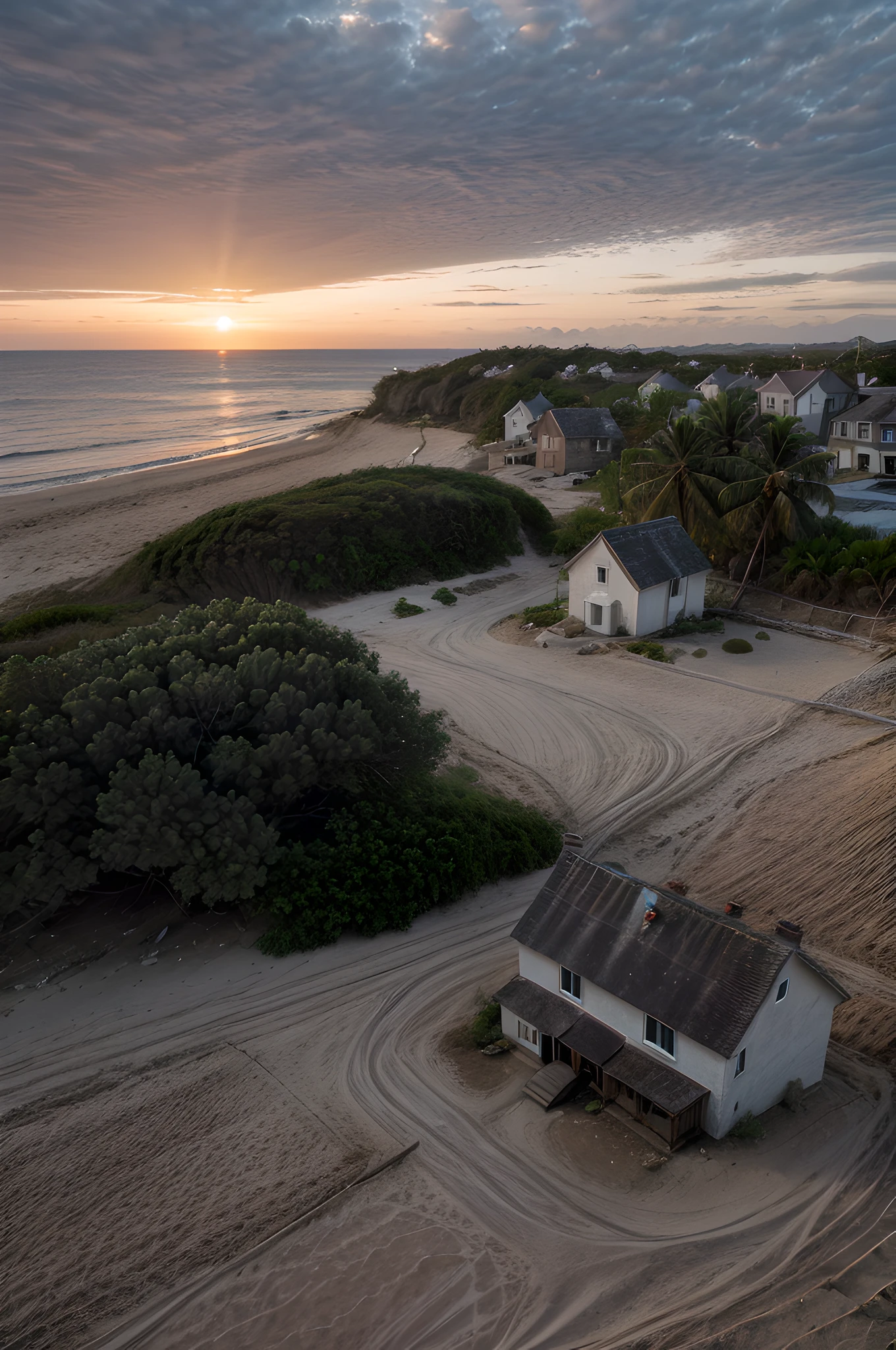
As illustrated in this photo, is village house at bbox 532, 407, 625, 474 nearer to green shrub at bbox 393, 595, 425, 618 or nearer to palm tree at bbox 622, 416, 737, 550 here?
palm tree at bbox 622, 416, 737, 550

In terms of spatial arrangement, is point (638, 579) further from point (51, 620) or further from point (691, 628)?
point (51, 620)

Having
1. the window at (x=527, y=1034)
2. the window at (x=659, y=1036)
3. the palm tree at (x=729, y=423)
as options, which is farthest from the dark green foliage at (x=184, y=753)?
the palm tree at (x=729, y=423)

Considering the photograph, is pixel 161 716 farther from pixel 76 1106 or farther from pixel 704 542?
pixel 704 542

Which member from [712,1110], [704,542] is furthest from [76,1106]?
[704,542]

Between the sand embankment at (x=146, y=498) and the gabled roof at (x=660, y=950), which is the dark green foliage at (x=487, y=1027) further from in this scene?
the sand embankment at (x=146, y=498)

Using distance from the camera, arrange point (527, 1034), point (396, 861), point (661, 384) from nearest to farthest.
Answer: point (527, 1034)
point (396, 861)
point (661, 384)

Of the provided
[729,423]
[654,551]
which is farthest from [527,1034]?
[729,423]
